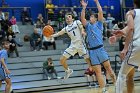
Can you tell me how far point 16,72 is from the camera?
14.2 m

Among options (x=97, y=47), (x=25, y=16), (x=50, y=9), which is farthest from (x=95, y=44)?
(x=50, y=9)

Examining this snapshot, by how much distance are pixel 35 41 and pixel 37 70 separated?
8.66 ft

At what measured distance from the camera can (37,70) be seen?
14.8 meters

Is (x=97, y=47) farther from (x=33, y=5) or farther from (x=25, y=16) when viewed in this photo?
(x=33, y=5)

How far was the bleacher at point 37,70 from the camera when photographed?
12.9 metres

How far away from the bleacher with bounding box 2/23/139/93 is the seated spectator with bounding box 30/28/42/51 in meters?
0.34

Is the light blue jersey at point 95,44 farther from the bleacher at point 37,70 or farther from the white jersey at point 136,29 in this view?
the bleacher at point 37,70

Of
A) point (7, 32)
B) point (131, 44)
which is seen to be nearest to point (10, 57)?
point (7, 32)

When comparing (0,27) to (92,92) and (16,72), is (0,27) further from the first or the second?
(92,92)


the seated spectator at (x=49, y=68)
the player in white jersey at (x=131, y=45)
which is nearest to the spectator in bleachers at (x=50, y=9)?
the seated spectator at (x=49, y=68)

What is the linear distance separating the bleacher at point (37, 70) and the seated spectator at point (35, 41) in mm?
337

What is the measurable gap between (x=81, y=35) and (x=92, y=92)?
1843mm

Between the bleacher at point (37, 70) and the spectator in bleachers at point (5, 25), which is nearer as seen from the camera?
the bleacher at point (37, 70)

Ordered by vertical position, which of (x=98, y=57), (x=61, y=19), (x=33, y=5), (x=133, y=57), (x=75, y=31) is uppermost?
(x=33, y=5)
